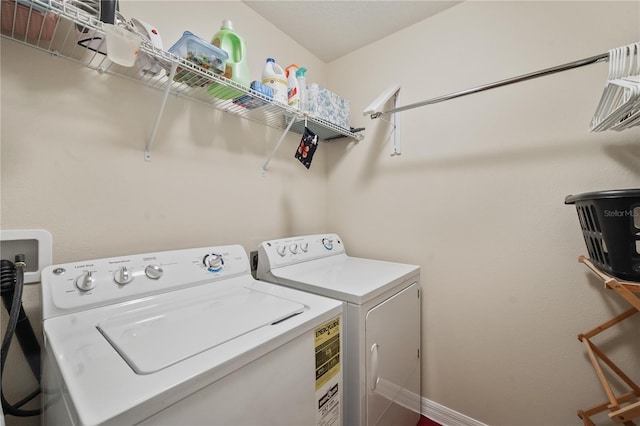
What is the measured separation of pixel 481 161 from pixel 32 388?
2.18m

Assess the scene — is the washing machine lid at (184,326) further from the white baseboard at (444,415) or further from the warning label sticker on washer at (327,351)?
the white baseboard at (444,415)

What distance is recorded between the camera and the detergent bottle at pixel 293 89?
1495 mm

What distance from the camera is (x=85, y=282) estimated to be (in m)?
0.89

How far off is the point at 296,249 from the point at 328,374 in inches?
30.2

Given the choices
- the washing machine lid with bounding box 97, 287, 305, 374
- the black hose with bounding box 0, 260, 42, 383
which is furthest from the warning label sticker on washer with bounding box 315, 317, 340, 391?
the black hose with bounding box 0, 260, 42, 383

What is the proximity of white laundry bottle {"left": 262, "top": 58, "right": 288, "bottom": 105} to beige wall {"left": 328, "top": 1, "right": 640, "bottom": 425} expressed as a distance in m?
0.75

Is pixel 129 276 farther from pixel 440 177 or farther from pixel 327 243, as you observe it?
pixel 440 177

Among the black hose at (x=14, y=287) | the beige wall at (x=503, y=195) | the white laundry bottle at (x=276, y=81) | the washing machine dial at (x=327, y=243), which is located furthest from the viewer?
the washing machine dial at (x=327, y=243)

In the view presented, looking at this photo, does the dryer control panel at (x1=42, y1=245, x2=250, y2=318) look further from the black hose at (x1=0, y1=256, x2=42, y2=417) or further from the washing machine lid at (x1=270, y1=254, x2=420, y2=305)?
the washing machine lid at (x1=270, y1=254, x2=420, y2=305)

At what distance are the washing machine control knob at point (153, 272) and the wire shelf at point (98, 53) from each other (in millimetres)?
719

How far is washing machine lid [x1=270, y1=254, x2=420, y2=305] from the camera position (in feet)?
3.68

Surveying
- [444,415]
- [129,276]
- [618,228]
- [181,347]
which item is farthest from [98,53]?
[444,415]

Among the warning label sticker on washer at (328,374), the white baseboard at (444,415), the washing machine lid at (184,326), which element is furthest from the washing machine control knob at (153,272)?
the white baseboard at (444,415)

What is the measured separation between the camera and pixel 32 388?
3.00 feet
